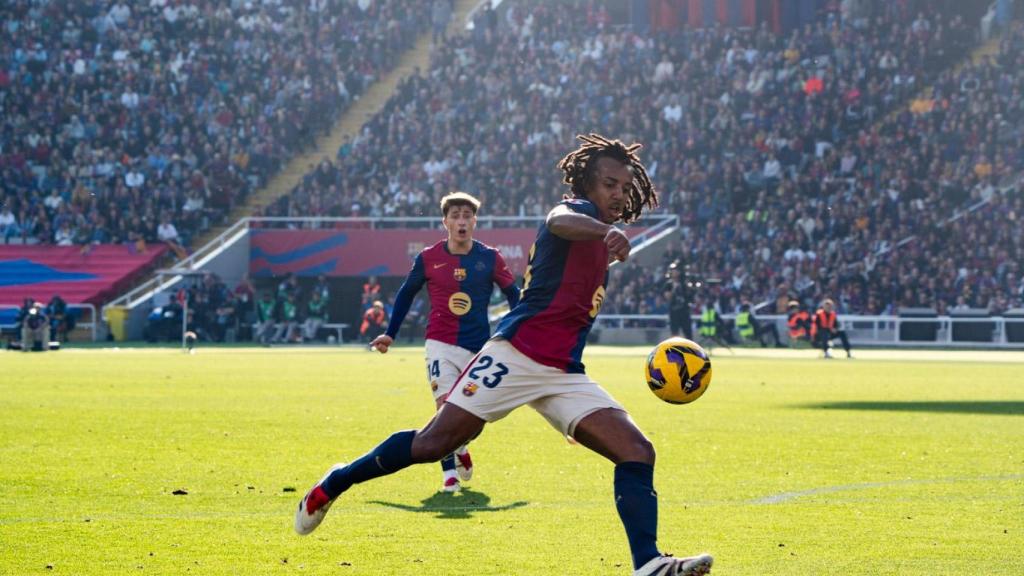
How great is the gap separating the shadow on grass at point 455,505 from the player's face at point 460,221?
88.8 inches

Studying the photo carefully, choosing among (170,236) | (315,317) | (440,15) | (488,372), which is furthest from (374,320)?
(488,372)

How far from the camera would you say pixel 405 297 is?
1223cm

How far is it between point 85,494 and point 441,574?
4.01 metres

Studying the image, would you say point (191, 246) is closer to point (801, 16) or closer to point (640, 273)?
point (640, 273)

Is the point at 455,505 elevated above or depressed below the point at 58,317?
above

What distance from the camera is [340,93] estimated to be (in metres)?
54.0

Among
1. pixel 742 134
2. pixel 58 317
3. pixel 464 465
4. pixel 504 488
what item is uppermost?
pixel 742 134

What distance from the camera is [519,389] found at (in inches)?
305

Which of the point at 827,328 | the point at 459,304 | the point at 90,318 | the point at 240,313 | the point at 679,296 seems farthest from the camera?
the point at 240,313

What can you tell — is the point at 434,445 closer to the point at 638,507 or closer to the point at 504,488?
the point at 638,507

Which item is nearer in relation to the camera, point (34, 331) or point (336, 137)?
point (34, 331)

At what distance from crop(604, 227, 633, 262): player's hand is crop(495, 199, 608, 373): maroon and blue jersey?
0.53m

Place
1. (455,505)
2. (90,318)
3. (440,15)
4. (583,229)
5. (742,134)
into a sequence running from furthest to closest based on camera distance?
(440,15) < (742,134) < (90,318) < (455,505) < (583,229)

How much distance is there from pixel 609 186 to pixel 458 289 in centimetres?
478
